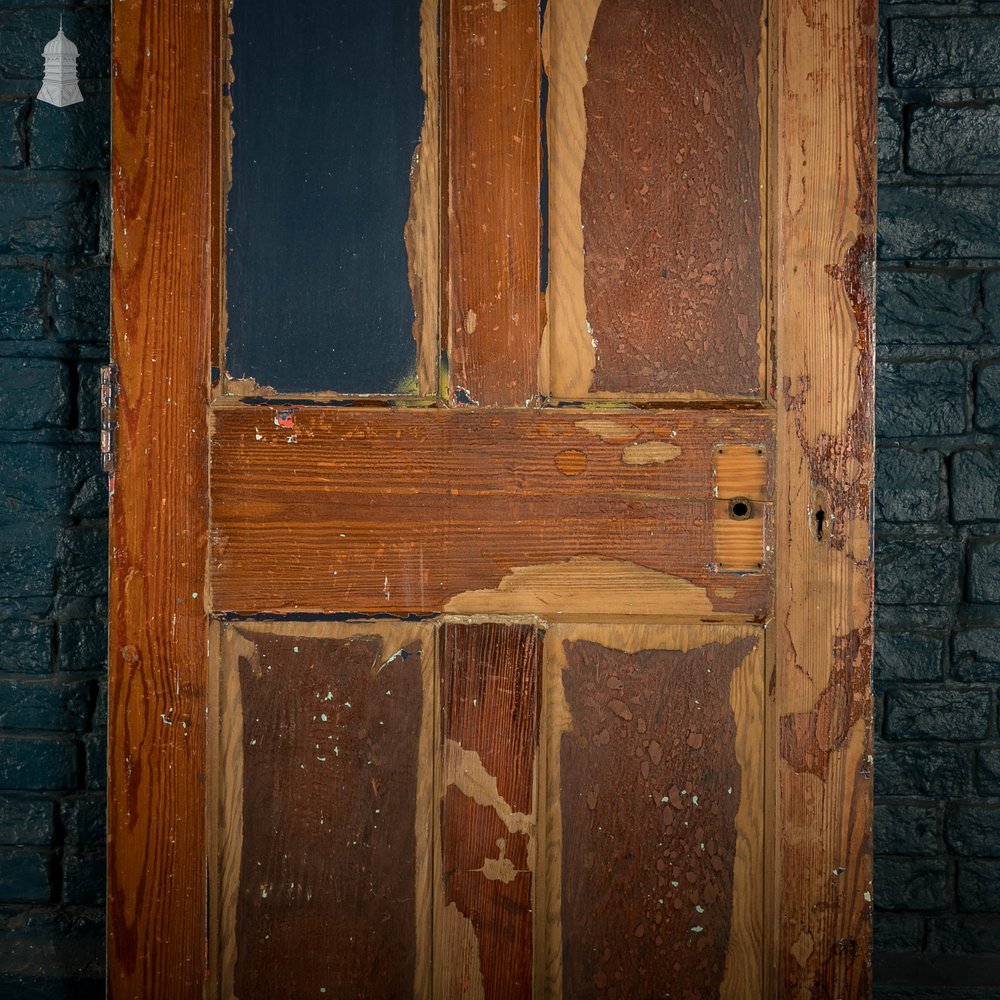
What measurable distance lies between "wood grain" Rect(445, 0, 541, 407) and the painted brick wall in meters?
0.59

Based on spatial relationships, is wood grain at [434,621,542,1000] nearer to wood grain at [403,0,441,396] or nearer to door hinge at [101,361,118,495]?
wood grain at [403,0,441,396]

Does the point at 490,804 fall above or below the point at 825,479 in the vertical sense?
below

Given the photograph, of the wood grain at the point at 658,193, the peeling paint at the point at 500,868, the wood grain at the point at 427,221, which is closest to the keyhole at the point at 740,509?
the wood grain at the point at 658,193

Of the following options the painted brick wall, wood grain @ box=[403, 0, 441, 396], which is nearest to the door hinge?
the painted brick wall

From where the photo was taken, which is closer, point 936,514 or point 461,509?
point 461,509

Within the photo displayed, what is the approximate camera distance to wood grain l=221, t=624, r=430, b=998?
3.41 ft

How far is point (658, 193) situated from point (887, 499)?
609mm

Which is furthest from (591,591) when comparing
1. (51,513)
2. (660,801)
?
(51,513)

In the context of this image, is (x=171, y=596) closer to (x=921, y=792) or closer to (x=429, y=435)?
(x=429, y=435)

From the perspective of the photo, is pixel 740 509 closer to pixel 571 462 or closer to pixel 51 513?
pixel 571 462

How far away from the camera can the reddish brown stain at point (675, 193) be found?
102 centimetres

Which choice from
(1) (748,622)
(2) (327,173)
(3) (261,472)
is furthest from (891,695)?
(2) (327,173)

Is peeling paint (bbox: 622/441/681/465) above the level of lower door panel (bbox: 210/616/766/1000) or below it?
above

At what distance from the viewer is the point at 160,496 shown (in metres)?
1.02
